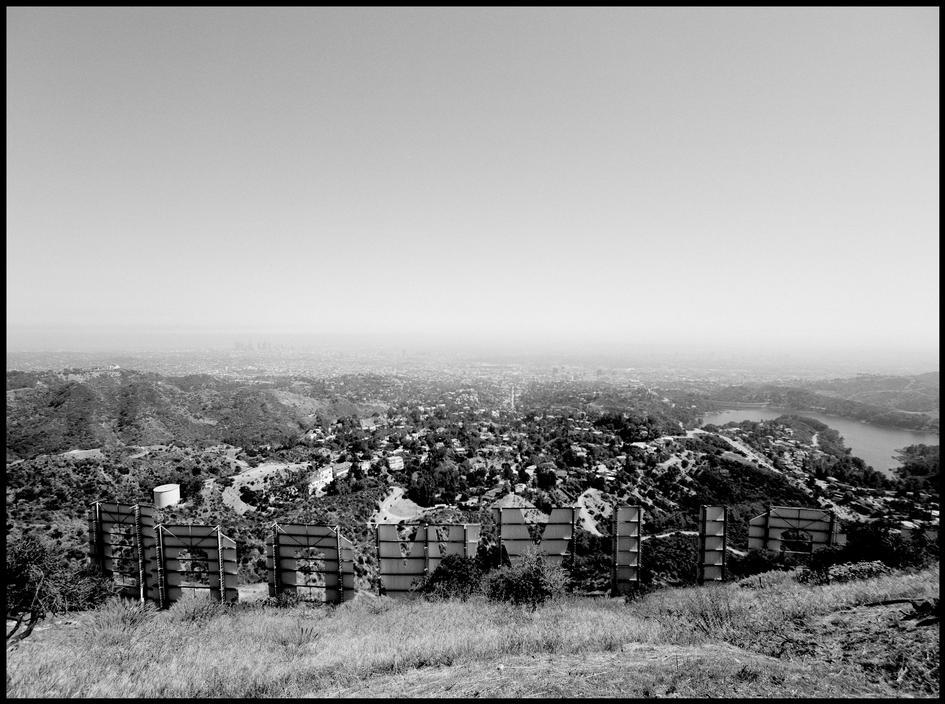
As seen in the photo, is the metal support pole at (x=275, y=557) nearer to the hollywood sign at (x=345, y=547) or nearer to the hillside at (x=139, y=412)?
the hollywood sign at (x=345, y=547)

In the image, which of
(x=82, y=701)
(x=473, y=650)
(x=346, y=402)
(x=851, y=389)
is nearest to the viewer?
(x=82, y=701)

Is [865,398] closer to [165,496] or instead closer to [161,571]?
[161,571]

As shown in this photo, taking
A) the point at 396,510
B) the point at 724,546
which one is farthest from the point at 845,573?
the point at 396,510

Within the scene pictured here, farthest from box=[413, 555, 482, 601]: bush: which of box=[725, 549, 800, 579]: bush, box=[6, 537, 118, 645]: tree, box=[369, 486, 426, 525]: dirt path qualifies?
box=[369, 486, 426, 525]: dirt path

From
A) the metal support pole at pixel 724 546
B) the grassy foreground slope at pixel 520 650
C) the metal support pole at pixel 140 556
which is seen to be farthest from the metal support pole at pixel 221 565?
the metal support pole at pixel 724 546

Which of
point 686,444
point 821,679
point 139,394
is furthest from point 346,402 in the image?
point 821,679

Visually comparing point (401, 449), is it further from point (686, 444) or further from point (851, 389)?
point (851, 389)
